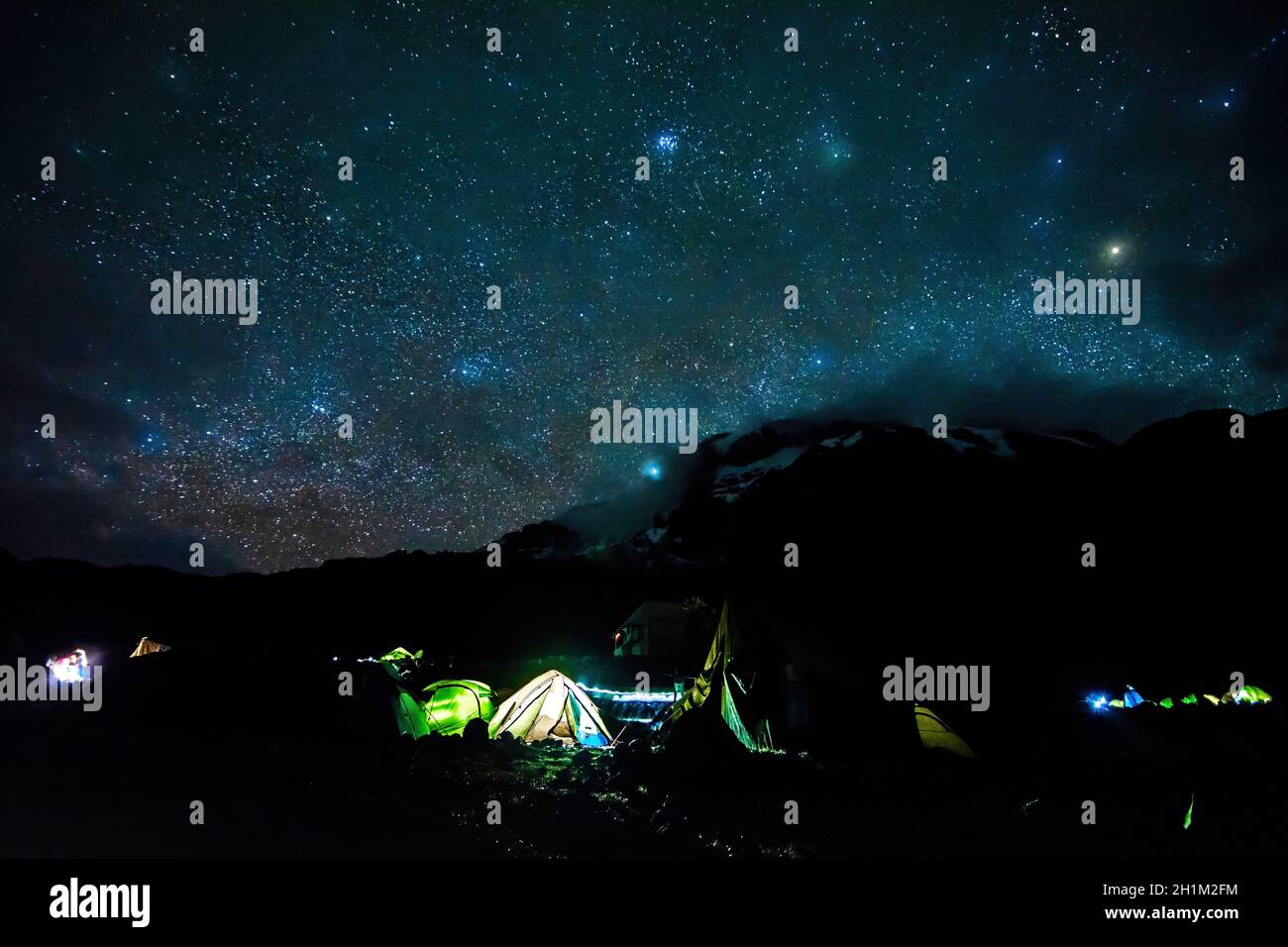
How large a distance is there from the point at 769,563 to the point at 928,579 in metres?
29.2

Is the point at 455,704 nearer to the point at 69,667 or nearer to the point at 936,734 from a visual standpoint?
the point at 936,734

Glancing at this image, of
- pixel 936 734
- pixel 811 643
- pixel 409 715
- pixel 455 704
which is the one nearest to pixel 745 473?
pixel 811 643

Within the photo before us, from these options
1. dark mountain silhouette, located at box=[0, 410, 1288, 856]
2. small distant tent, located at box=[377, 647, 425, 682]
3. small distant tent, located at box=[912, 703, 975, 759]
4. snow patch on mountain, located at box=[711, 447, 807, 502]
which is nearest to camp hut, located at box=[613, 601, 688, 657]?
dark mountain silhouette, located at box=[0, 410, 1288, 856]

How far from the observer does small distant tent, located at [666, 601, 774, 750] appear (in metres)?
11.3

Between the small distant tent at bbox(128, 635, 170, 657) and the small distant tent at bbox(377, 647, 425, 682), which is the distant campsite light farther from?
the small distant tent at bbox(377, 647, 425, 682)

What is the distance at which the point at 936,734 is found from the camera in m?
11.4

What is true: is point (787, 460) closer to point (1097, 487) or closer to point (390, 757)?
point (1097, 487)

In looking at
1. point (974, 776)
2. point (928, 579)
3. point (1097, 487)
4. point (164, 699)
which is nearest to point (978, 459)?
point (1097, 487)

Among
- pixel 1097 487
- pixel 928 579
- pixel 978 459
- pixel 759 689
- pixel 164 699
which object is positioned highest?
pixel 978 459

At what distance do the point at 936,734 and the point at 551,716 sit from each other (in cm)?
953

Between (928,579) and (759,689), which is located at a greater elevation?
(759,689)

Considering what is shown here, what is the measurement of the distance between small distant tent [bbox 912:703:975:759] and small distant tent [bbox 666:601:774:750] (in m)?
3.42

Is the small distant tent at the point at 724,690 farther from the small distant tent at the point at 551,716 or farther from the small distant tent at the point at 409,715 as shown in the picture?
the small distant tent at the point at 409,715
